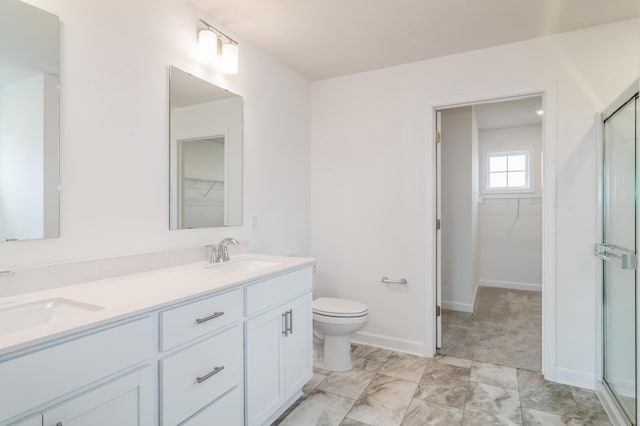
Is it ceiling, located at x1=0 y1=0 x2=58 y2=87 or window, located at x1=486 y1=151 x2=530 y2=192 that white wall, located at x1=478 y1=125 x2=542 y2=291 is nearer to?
window, located at x1=486 y1=151 x2=530 y2=192

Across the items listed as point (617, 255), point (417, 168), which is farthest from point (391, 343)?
point (617, 255)

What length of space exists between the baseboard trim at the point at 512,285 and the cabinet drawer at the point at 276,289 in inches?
157

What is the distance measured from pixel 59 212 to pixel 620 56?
3.20 m

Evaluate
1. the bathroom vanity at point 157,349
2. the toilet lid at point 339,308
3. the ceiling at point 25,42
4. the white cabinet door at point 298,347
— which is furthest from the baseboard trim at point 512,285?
the ceiling at point 25,42

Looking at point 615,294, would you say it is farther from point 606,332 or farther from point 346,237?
point 346,237

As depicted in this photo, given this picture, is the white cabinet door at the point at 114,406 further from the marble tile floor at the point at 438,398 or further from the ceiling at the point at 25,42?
the ceiling at the point at 25,42

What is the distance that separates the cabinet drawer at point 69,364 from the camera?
832 millimetres

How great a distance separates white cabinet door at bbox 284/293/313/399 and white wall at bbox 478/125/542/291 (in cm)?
386

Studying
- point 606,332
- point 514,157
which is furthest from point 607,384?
point 514,157

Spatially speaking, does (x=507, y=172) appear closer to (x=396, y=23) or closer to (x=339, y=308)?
(x=396, y=23)

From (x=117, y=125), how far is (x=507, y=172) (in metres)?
5.10

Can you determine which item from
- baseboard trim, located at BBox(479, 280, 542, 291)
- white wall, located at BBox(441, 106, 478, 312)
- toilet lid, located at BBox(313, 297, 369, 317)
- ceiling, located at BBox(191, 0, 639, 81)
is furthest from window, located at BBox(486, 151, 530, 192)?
toilet lid, located at BBox(313, 297, 369, 317)

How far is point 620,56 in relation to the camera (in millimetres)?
2158

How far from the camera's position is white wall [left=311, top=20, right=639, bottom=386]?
2244 millimetres
